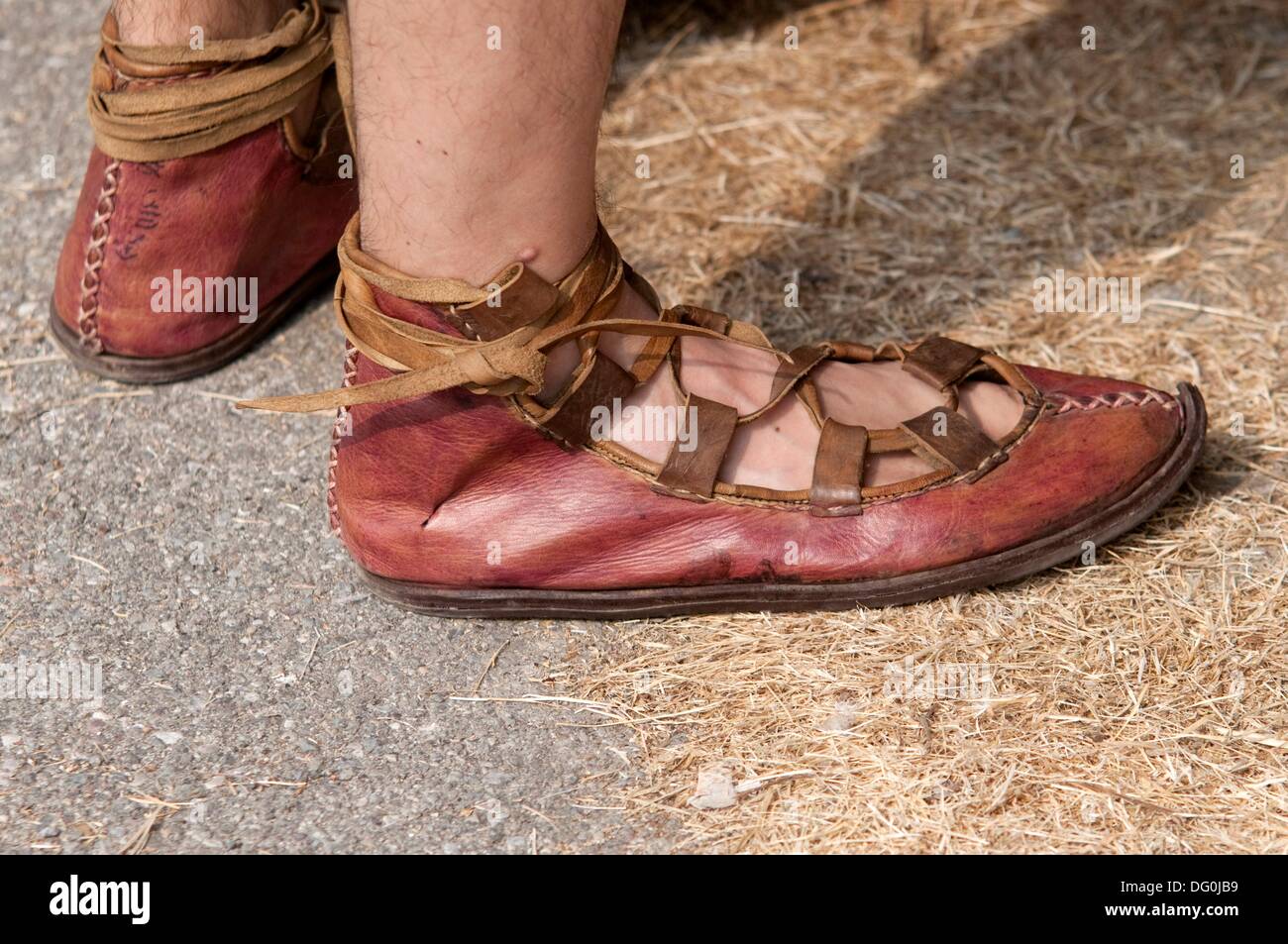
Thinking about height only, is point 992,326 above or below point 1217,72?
below

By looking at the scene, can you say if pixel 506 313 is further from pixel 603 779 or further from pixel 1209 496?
pixel 1209 496

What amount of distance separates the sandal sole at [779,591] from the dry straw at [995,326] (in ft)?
0.11

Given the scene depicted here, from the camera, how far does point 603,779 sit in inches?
57.6

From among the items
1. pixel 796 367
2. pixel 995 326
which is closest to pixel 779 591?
pixel 796 367

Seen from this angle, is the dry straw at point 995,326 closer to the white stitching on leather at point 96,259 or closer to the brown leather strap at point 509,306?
the brown leather strap at point 509,306

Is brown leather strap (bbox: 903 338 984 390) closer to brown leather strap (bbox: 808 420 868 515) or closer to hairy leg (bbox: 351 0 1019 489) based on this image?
brown leather strap (bbox: 808 420 868 515)

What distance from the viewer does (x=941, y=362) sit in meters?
1.67

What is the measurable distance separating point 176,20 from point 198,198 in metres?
0.23

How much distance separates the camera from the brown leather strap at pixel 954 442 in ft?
5.21

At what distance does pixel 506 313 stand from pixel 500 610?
1.30ft

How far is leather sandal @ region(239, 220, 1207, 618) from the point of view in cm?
151

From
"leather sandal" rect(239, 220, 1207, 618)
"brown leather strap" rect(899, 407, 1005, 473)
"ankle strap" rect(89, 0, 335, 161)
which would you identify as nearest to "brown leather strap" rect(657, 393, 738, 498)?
"leather sandal" rect(239, 220, 1207, 618)

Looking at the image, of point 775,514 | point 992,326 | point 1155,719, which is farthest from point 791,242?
point 1155,719
